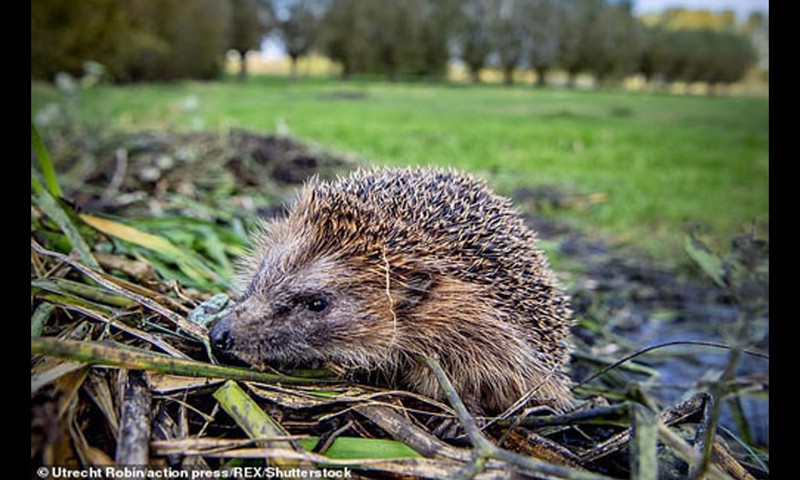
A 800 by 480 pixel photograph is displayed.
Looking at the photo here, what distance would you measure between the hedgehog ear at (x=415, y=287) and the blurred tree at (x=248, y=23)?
179 ft

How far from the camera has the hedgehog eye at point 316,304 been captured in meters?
3.16

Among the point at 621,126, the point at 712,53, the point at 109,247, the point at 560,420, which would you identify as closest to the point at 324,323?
the point at 560,420

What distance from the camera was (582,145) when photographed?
1958 centimetres

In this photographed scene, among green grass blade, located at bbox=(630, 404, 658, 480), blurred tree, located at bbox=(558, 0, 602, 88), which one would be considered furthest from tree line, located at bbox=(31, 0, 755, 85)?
green grass blade, located at bbox=(630, 404, 658, 480)

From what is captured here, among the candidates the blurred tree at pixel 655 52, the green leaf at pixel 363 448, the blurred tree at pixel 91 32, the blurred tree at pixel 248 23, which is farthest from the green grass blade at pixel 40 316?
the blurred tree at pixel 248 23

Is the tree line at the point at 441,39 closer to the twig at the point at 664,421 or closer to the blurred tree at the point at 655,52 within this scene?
the blurred tree at the point at 655,52

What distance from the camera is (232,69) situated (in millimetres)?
62062

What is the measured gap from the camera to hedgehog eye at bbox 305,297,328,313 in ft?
10.4

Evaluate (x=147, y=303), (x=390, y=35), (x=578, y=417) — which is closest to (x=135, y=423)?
(x=147, y=303)

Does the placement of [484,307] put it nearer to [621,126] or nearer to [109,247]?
[109,247]

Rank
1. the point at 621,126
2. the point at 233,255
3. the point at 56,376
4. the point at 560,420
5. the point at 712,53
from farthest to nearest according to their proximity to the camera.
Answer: the point at 712,53
the point at 621,126
the point at 233,255
the point at 560,420
the point at 56,376

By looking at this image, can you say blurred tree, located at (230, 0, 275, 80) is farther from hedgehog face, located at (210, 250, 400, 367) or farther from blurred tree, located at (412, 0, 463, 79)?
hedgehog face, located at (210, 250, 400, 367)

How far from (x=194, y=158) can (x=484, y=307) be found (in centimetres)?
575

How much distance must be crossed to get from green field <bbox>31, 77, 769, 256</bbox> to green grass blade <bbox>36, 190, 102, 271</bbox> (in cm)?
504
